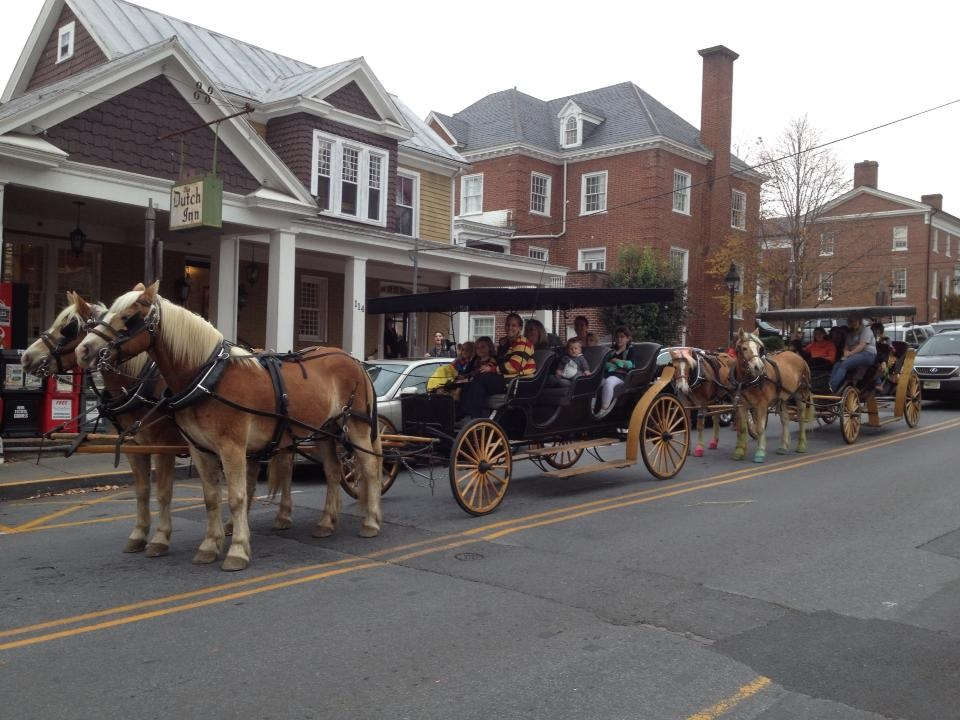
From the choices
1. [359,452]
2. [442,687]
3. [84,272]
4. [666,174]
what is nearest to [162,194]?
[84,272]

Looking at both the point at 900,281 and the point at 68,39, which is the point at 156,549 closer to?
the point at 68,39

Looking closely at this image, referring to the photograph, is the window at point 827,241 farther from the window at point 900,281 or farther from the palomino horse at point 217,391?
the palomino horse at point 217,391

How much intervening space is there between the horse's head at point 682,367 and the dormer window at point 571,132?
2552cm

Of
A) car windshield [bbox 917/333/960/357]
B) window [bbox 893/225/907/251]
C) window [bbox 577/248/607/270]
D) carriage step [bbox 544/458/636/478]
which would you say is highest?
window [bbox 893/225/907/251]

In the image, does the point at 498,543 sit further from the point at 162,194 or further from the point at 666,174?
the point at 666,174

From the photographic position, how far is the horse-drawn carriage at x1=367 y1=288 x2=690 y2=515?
855 centimetres

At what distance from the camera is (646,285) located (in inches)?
1191

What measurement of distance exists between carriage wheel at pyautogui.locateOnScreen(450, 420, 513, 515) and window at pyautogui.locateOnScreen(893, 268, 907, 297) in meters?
48.6

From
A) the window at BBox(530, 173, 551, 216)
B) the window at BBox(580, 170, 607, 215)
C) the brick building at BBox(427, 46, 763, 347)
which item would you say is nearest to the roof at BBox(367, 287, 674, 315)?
the brick building at BBox(427, 46, 763, 347)

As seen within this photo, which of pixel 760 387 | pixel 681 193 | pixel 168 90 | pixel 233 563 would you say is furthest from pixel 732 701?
pixel 681 193

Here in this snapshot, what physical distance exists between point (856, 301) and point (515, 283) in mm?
28333

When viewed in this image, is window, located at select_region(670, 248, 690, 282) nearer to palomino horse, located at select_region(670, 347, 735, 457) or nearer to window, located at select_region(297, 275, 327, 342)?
window, located at select_region(297, 275, 327, 342)

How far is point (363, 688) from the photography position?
14.0 ft

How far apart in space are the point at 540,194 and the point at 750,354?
25.1m
